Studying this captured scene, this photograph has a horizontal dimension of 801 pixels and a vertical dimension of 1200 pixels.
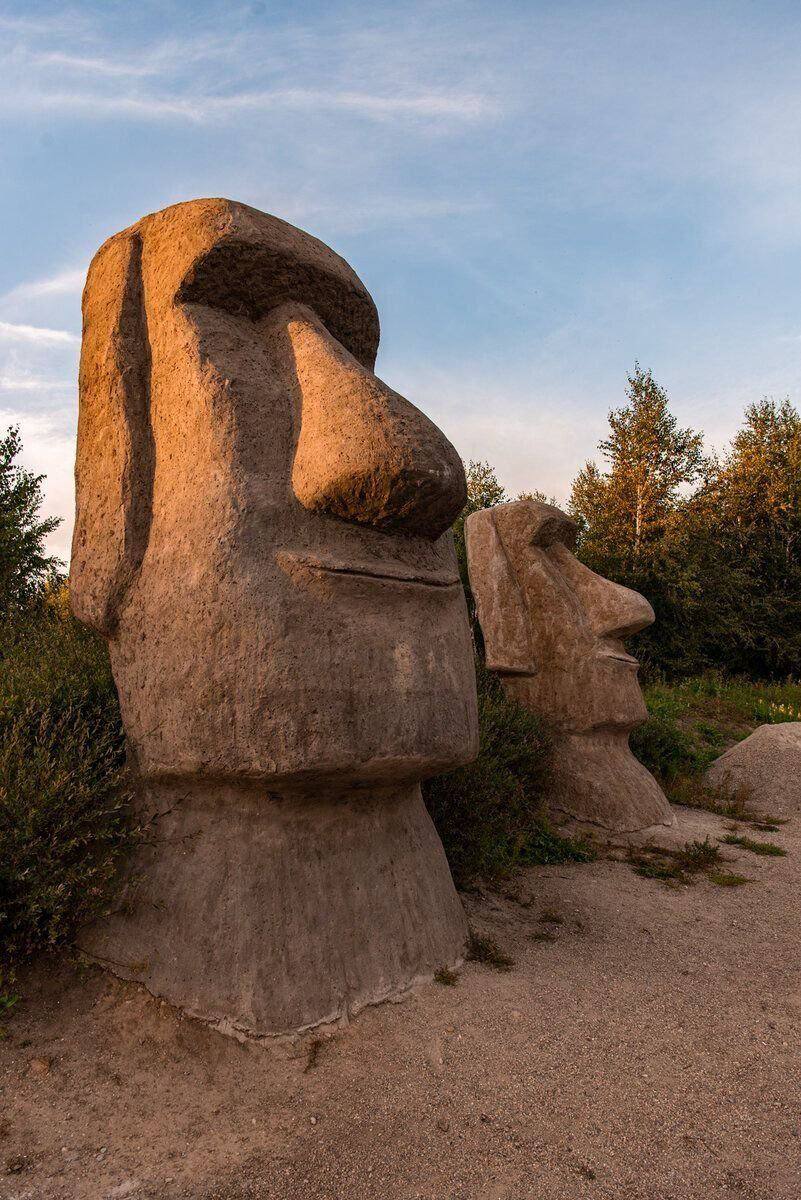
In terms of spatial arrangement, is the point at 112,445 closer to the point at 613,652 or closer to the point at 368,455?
the point at 368,455

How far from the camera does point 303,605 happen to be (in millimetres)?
2732

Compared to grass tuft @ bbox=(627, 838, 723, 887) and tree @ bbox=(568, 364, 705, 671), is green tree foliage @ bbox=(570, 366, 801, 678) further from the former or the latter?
grass tuft @ bbox=(627, 838, 723, 887)

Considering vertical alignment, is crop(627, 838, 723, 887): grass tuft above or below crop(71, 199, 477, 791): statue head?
below

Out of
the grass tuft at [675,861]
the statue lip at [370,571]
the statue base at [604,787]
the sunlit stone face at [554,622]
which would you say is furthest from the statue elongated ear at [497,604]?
the statue lip at [370,571]

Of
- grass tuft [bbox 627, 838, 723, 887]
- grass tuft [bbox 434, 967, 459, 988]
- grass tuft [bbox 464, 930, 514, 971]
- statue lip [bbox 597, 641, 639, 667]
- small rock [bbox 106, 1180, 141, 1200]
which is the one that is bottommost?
grass tuft [bbox 627, 838, 723, 887]

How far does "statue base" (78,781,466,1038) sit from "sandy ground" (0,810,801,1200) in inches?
4.0

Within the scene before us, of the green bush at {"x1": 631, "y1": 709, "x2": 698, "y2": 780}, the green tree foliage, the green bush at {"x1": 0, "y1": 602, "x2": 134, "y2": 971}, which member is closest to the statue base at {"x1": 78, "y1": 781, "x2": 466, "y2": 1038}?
the green bush at {"x1": 0, "y1": 602, "x2": 134, "y2": 971}

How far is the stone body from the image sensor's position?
718cm

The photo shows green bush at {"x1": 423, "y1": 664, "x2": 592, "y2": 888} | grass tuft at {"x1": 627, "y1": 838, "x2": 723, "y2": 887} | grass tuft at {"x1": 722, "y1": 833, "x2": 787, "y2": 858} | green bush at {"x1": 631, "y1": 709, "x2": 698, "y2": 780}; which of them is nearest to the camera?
green bush at {"x1": 423, "y1": 664, "x2": 592, "y2": 888}

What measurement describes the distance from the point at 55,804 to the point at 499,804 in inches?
129

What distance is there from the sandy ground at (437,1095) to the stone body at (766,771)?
4.31 meters

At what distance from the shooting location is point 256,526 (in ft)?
9.11

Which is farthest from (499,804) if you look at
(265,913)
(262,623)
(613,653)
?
(262,623)

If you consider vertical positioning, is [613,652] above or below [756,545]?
below
